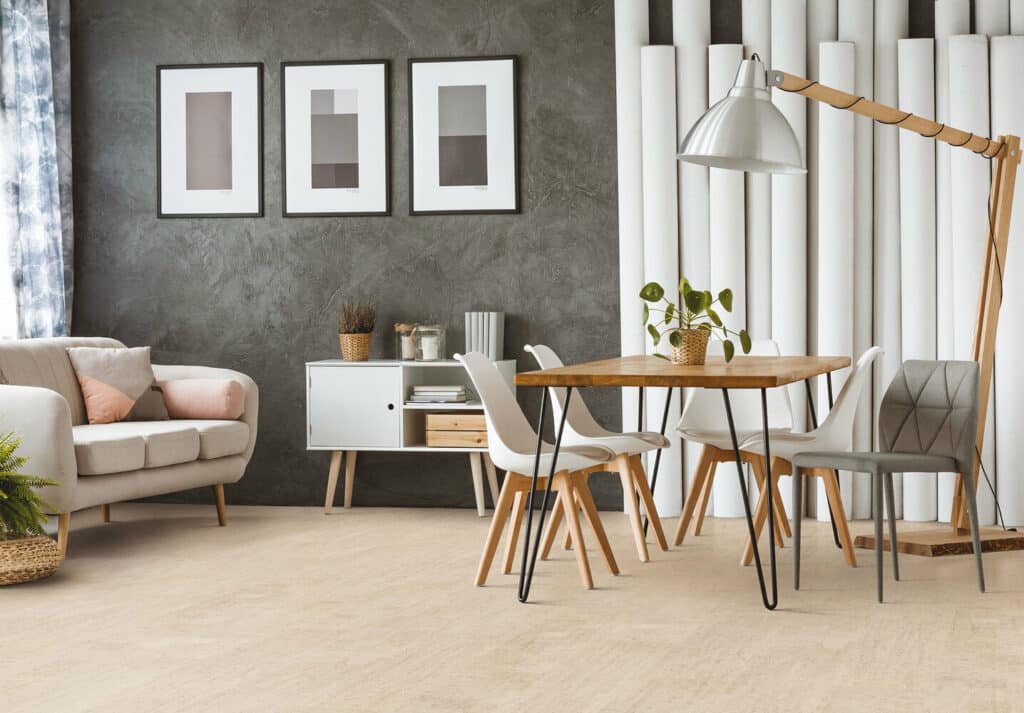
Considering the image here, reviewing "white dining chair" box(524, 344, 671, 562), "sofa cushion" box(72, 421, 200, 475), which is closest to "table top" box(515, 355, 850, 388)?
"white dining chair" box(524, 344, 671, 562)

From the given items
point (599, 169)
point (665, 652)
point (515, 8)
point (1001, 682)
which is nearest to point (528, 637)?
point (665, 652)

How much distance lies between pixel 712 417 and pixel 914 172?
59.4 inches

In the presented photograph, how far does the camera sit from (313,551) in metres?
5.11

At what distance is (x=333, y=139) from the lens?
641 centimetres

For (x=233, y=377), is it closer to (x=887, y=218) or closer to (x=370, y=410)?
(x=370, y=410)

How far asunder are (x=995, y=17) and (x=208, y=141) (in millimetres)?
3889

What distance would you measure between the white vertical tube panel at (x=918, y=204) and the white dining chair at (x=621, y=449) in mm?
1450

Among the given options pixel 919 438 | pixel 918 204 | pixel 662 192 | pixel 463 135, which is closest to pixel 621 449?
pixel 919 438

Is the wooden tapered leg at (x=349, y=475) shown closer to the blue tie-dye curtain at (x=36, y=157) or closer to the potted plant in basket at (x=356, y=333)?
the potted plant in basket at (x=356, y=333)

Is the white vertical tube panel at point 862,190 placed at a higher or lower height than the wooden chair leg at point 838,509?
higher

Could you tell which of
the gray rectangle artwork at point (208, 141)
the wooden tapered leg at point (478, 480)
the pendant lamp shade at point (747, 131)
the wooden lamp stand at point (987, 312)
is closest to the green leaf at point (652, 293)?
the pendant lamp shade at point (747, 131)

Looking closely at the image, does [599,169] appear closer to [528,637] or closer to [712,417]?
[712,417]

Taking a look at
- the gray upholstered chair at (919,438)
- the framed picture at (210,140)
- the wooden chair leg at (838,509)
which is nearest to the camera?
the gray upholstered chair at (919,438)

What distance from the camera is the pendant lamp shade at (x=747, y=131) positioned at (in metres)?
3.86
